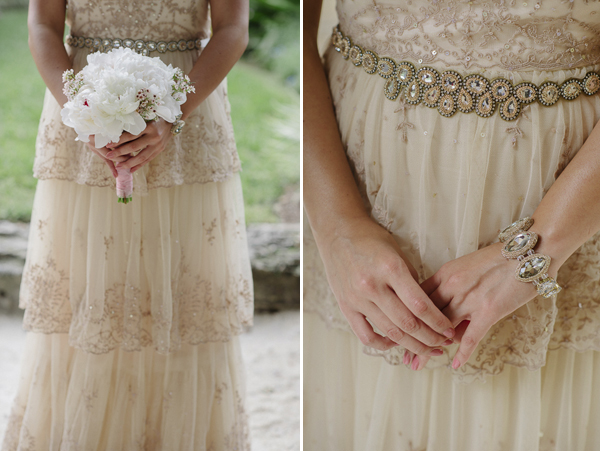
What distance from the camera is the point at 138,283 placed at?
1.19m

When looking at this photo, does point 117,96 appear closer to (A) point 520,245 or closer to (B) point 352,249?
(B) point 352,249

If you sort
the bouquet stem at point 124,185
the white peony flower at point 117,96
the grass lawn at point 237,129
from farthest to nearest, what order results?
the grass lawn at point 237,129 < the bouquet stem at point 124,185 < the white peony flower at point 117,96

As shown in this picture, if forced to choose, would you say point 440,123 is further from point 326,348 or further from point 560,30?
point 326,348

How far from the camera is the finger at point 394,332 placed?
726mm

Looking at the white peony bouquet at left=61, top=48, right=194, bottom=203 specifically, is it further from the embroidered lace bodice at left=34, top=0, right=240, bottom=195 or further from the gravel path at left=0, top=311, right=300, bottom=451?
the gravel path at left=0, top=311, right=300, bottom=451

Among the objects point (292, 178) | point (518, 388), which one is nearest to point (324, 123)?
point (518, 388)

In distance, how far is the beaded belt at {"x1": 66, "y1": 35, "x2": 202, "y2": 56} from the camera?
3.49ft

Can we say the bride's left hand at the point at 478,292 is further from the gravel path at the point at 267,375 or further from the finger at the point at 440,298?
the gravel path at the point at 267,375

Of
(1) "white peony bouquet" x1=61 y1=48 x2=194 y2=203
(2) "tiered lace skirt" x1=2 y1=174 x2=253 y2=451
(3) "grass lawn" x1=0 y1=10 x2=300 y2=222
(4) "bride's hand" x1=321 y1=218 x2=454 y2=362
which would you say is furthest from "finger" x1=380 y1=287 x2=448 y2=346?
(3) "grass lawn" x1=0 y1=10 x2=300 y2=222

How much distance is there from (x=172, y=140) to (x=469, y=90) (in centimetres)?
64

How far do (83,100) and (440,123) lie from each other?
2.01ft

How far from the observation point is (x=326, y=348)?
96 cm
